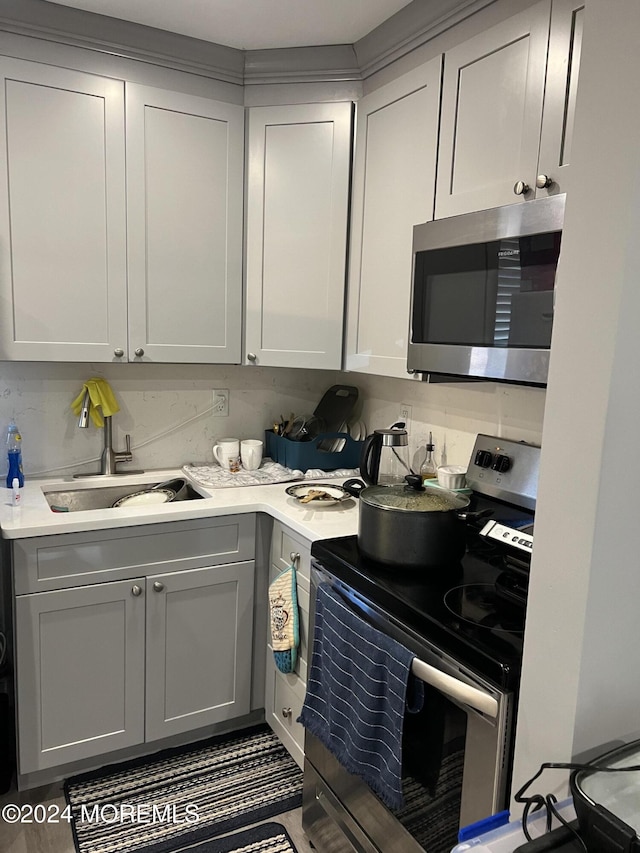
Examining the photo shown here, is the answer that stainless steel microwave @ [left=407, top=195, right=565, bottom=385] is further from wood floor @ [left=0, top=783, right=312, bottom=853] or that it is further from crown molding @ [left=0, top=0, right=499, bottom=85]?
wood floor @ [left=0, top=783, right=312, bottom=853]

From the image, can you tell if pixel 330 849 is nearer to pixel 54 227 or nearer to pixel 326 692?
pixel 326 692

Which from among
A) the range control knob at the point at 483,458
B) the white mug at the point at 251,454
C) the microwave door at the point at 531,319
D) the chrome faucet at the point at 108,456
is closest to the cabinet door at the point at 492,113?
the microwave door at the point at 531,319

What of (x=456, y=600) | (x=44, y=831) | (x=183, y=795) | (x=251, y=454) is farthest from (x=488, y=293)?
(x=44, y=831)

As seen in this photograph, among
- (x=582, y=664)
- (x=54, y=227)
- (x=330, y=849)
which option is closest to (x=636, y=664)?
(x=582, y=664)

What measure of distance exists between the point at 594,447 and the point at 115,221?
5.98ft

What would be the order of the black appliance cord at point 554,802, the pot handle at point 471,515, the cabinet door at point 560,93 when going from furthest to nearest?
the pot handle at point 471,515 < the cabinet door at point 560,93 < the black appliance cord at point 554,802

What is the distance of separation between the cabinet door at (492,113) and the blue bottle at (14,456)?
160 centimetres

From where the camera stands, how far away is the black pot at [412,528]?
1.50 meters

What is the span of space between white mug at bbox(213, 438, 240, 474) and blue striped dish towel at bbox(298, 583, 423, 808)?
0.98 meters

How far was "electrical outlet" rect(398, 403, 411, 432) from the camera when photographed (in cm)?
247

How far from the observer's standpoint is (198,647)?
A: 2.15 metres

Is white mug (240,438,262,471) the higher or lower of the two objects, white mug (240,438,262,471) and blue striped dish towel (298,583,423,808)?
the higher

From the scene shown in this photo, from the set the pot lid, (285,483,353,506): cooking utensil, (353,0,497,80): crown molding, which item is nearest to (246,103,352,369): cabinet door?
(353,0,497,80): crown molding

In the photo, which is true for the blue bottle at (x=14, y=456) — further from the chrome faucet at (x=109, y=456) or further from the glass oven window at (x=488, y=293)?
the glass oven window at (x=488, y=293)
